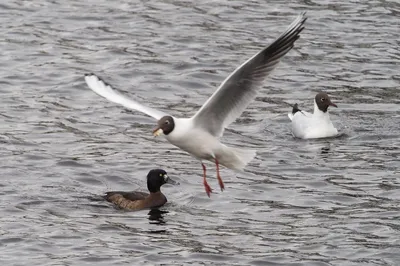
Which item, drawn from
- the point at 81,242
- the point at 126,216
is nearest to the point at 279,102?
the point at 126,216

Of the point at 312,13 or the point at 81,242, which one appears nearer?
the point at 81,242

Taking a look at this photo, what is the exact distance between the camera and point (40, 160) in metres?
18.1

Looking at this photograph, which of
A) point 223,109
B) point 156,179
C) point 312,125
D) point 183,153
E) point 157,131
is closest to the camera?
point 157,131

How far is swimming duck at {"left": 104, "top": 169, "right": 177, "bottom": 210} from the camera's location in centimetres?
1600

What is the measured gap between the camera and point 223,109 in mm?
14117

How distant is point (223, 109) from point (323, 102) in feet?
20.0

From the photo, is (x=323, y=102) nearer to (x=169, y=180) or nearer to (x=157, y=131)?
(x=169, y=180)

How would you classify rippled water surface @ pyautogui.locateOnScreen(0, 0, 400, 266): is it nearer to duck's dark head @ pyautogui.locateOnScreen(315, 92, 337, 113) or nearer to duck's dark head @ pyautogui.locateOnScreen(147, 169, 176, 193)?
duck's dark head @ pyautogui.locateOnScreen(147, 169, 176, 193)

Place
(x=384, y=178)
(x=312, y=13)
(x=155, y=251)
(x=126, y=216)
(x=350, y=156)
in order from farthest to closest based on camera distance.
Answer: (x=312, y=13), (x=350, y=156), (x=384, y=178), (x=126, y=216), (x=155, y=251)

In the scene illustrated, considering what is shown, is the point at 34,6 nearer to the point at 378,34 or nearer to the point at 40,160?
the point at 378,34

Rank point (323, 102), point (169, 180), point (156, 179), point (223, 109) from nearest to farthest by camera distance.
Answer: point (223, 109)
point (156, 179)
point (169, 180)
point (323, 102)

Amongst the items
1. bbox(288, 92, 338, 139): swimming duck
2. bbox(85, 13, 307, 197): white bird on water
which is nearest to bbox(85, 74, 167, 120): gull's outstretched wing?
bbox(85, 13, 307, 197): white bird on water

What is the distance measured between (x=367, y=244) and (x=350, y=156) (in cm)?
452

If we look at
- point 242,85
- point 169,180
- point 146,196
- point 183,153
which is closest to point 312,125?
point 183,153
